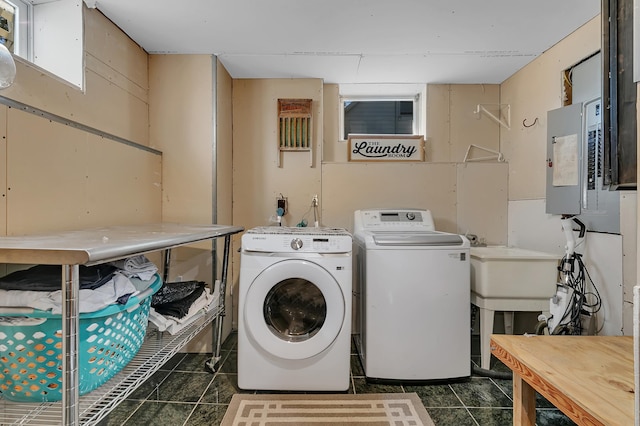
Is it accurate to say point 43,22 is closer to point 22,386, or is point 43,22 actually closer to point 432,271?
point 22,386

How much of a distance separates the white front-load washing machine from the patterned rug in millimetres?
60

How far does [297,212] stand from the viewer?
2.69 m

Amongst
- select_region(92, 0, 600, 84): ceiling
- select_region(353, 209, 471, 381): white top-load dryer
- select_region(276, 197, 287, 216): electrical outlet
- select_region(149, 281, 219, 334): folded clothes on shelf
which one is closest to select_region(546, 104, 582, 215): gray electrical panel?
select_region(92, 0, 600, 84): ceiling

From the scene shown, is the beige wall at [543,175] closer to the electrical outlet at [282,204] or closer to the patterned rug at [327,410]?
the patterned rug at [327,410]

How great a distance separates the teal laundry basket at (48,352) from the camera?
903mm

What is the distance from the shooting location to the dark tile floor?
158 cm

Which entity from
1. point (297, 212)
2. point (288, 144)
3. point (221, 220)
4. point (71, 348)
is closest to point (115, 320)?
point (71, 348)

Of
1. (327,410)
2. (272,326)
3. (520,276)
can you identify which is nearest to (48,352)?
(272,326)

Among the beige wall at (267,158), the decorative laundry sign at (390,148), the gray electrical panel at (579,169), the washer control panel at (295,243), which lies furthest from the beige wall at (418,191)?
the washer control panel at (295,243)

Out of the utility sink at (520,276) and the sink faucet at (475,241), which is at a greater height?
the sink faucet at (475,241)

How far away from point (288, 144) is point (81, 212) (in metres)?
1.55

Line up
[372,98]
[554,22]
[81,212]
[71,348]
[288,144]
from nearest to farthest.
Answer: [71,348], [81,212], [554,22], [288,144], [372,98]

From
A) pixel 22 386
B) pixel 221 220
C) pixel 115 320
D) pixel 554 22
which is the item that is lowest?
pixel 22 386

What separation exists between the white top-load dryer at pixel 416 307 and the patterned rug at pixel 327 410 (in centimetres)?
19
